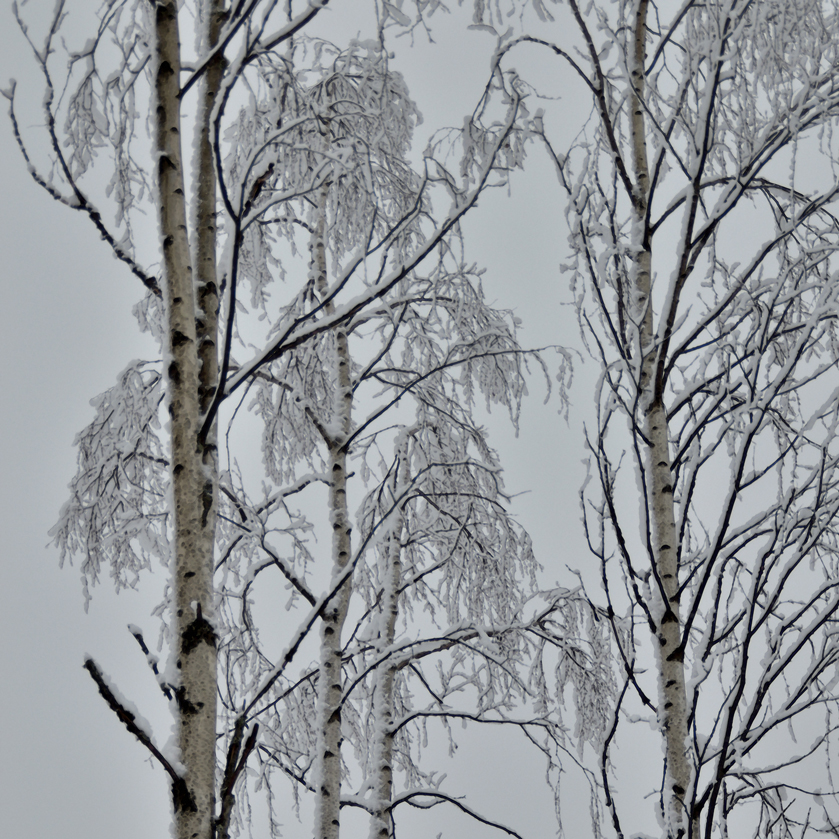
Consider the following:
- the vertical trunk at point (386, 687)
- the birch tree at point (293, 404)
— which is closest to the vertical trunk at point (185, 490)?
the birch tree at point (293, 404)

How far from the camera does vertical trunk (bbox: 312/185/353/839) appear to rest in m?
4.70

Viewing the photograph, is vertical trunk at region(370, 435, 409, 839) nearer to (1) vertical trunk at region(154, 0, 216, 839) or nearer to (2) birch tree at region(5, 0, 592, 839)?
(2) birch tree at region(5, 0, 592, 839)

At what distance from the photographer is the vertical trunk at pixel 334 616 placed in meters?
4.70

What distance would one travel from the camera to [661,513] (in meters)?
2.86

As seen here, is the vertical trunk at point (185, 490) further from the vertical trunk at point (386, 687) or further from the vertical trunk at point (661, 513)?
the vertical trunk at point (386, 687)

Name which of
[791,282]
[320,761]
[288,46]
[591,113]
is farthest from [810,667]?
[288,46]

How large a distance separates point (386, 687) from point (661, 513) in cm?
348

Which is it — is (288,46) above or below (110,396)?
above

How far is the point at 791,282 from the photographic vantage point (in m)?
3.64

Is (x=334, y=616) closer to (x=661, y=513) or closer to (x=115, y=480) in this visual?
(x=115, y=480)

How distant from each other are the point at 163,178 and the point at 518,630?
3868 millimetres

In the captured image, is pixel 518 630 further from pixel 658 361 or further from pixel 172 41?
pixel 172 41

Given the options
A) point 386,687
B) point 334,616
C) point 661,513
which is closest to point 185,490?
point 661,513

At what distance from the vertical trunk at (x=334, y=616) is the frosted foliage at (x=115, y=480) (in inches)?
39.7
